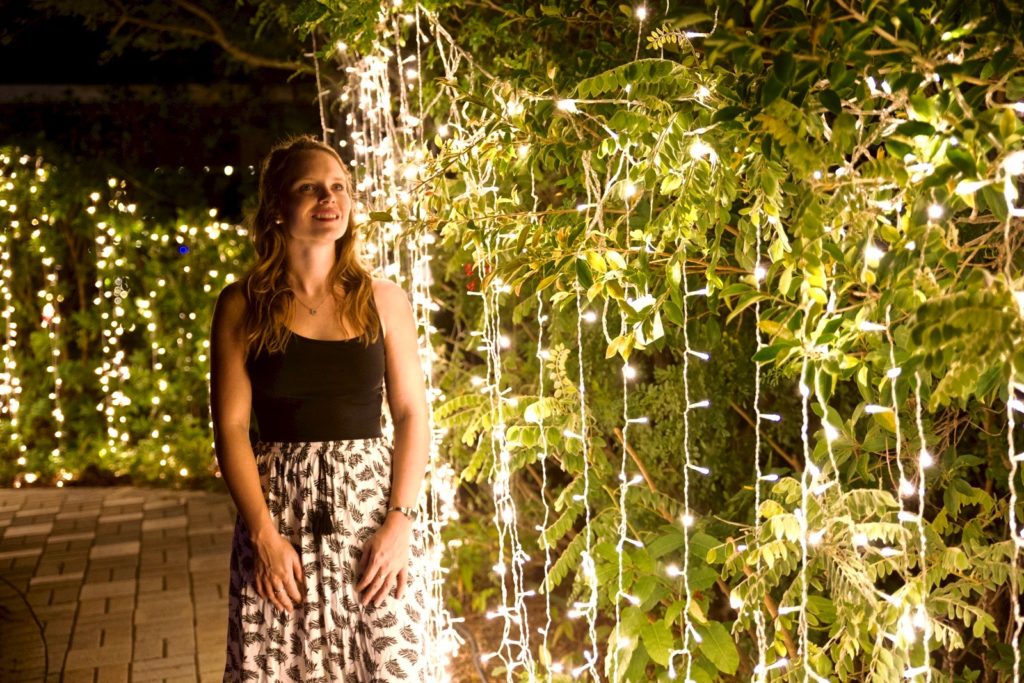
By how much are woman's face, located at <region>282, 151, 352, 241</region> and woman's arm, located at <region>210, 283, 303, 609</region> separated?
20cm

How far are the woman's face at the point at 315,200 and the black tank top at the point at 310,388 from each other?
24 cm

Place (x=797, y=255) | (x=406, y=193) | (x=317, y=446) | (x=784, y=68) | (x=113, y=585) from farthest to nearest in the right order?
(x=113, y=585) → (x=406, y=193) → (x=317, y=446) → (x=797, y=255) → (x=784, y=68)

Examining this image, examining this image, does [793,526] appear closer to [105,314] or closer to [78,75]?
[105,314]

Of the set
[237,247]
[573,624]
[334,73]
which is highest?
[334,73]

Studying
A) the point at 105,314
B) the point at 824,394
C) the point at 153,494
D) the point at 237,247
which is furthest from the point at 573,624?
the point at 105,314

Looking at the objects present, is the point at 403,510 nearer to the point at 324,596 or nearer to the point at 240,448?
the point at 324,596

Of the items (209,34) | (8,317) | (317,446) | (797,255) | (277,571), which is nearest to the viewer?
(797,255)

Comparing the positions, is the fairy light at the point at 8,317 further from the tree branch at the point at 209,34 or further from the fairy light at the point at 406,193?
the fairy light at the point at 406,193

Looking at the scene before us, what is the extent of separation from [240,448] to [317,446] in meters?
0.16

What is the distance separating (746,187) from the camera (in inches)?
82.4

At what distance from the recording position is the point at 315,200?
241cm

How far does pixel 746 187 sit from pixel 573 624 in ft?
8.51

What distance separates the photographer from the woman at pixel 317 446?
2271mm

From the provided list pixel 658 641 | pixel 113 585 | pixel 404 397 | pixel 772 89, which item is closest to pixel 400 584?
pixel 404 397
